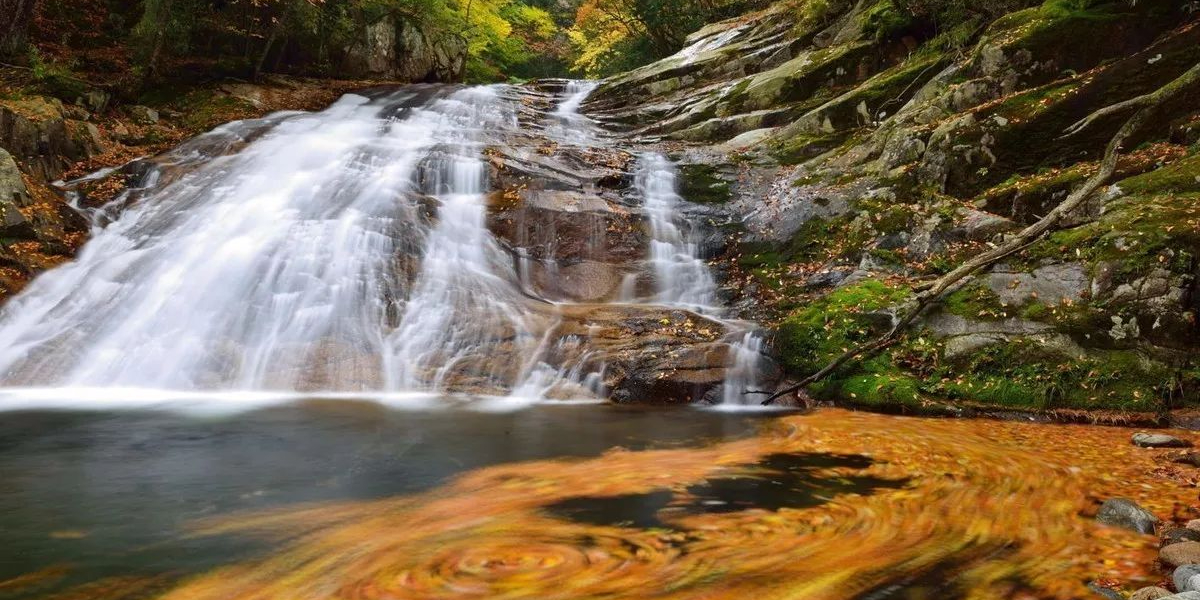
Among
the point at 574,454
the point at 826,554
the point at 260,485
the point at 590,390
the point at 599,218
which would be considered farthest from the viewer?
the point at 599,218

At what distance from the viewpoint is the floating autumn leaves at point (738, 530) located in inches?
108

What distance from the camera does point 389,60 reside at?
21.8m

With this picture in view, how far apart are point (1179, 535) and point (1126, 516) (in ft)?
0.96

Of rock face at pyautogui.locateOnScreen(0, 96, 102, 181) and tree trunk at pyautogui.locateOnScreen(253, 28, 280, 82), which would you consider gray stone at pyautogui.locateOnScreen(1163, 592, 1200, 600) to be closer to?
rock face at pyautogui.locateOnScreen(0, 96, 102, 181)

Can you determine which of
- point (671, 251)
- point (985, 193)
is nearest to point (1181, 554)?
point (985, 193)

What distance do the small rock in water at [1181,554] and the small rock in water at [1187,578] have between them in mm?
164

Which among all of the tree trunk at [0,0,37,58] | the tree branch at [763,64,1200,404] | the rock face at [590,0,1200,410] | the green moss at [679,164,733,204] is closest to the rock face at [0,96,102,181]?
the tree trunk at [0,0,37,58]

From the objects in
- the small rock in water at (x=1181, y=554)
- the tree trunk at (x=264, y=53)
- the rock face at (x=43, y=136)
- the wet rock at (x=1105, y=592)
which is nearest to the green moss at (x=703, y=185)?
the small rock in water at (x=1181, y=554)

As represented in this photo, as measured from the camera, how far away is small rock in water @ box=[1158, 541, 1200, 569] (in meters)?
2.61

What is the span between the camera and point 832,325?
25.1 feet

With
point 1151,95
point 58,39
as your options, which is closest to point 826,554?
point 1151,95

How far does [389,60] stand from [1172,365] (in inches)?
858

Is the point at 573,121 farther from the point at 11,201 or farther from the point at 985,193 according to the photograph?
the point at 11,201

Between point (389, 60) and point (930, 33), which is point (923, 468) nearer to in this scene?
point (930, 33)
